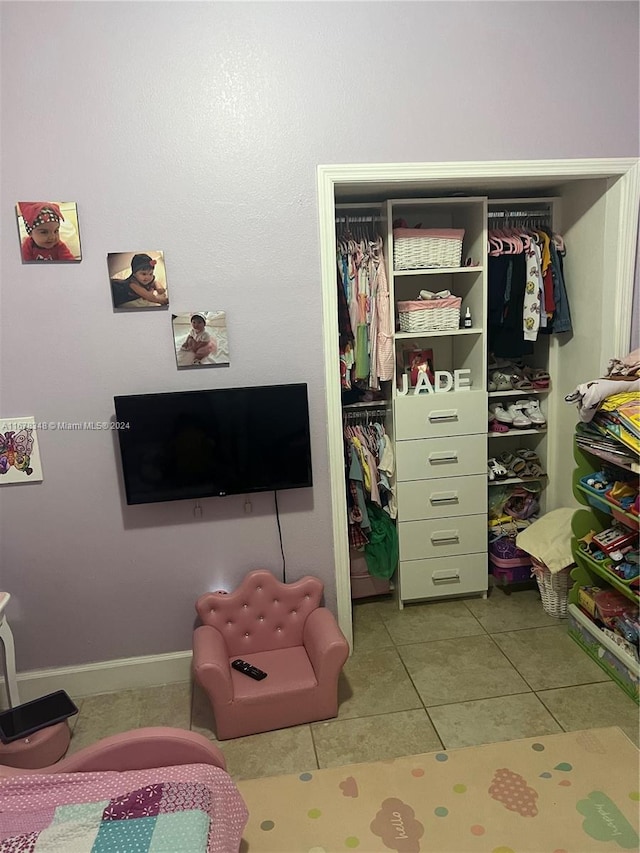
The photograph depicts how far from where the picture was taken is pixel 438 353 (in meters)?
3.54

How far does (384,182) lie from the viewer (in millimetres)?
2533

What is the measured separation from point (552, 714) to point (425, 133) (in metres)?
2.40

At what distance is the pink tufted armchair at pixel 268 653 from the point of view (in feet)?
7.77

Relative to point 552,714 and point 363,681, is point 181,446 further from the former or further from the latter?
point 552,714

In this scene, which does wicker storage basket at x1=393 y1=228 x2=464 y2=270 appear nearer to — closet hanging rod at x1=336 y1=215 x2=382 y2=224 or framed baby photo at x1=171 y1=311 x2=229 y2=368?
closet hanging rod at x1=336 y1=215 x2=382 y2=224

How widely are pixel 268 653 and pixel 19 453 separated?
134 cm

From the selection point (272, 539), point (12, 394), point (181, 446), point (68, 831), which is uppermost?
point (12, 394)

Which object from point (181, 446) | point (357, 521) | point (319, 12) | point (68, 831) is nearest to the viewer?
point (68, 831)

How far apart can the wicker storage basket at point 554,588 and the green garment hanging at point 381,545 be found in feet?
2.39

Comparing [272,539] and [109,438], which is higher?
[109,438]

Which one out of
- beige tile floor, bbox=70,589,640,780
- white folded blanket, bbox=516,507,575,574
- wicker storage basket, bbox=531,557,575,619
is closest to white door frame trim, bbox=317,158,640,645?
beige tile floor, bbox=70,589,640,780

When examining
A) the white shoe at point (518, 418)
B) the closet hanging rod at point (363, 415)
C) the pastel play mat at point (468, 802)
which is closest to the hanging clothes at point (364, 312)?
the closet hanging rod at point (363, 415)

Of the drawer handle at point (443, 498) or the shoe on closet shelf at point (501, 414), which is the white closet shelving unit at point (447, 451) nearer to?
the drawer handle at point (443, 498)

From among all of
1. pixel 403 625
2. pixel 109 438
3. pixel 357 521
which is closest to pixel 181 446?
pixel 109 438
